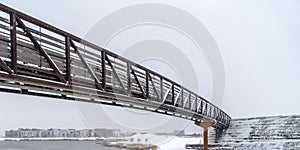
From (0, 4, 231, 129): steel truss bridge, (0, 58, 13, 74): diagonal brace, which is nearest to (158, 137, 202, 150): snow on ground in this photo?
(0, 4, 231, 129): steel truss bridge

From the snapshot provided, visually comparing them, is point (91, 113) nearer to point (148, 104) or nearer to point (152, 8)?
point (148, 104)

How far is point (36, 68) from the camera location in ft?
17.0

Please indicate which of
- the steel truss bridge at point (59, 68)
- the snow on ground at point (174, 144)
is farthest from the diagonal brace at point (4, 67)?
the snow on ground at point (174, 144)

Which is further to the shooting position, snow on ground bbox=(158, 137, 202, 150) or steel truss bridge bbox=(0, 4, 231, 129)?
snow on ground bbox=(158, 137, 202, 150)

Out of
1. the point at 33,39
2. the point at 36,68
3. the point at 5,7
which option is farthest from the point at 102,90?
the point at 5,7

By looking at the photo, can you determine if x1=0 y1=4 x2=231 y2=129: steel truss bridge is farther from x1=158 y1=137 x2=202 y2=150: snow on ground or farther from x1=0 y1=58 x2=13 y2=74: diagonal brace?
x1=158 y1=137 x2=202 y2=150: snow on ground

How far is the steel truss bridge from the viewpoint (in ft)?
15.1

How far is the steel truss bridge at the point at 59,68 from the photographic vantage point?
15.1 ft

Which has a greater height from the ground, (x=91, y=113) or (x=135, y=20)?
(x=135, y=20)

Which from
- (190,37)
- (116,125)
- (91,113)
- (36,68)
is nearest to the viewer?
(36,68)

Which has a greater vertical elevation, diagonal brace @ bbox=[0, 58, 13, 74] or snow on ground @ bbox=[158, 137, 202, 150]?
diagonal brace @ bbox=[0, 58, 13, 74]

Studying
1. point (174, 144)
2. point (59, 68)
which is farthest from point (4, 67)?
point (174, 144)

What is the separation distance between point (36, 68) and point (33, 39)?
61 centimetres

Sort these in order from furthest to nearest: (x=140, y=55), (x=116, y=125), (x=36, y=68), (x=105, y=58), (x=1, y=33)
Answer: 1. (x=116, y=125)
2. (x=140, y=55)
3. (x=105, y=58)
4. (x=36, y=68)
5. (x=1, y=33)
